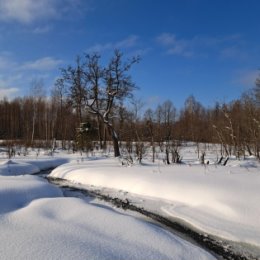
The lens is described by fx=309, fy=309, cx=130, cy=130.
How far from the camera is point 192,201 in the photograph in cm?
628

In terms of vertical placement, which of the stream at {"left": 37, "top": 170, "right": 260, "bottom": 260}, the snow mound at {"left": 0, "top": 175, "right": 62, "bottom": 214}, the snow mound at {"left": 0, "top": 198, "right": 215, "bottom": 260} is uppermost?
the snow mound at {"left": 0, "top": 175, "right": 62, "bottom": 214}

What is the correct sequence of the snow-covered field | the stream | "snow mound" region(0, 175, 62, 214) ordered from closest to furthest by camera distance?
the snow-covered field → the stream → "snow mound" region(0, 175, 62, 214)

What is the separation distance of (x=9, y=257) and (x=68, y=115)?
34665 millimetres

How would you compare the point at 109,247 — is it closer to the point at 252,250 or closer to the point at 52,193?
the point at 252,250

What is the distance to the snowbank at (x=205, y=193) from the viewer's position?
498 cm

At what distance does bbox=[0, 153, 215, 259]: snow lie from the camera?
10.9 feet

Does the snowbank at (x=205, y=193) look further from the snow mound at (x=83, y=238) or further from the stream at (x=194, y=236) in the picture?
the snow mound at (x=83, y=238)

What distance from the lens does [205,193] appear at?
620 centimetres

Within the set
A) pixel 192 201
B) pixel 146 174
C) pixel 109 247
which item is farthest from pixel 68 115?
pixel 109 247

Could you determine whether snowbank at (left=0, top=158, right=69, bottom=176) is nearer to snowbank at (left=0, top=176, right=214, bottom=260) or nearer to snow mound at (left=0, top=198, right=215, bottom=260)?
snowbank at (left=0, top=176, right=214, bottom=260)

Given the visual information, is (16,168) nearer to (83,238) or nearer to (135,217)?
(135,217)

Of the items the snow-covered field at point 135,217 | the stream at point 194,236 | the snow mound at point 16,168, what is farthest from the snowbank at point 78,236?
the snow mound at point 16,168

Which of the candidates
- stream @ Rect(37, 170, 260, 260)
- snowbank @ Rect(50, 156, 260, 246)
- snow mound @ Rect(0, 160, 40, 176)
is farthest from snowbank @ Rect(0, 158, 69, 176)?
→ stream @ Rect(37, 170, 260, 260)

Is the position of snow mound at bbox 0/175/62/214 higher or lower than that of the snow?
higher
